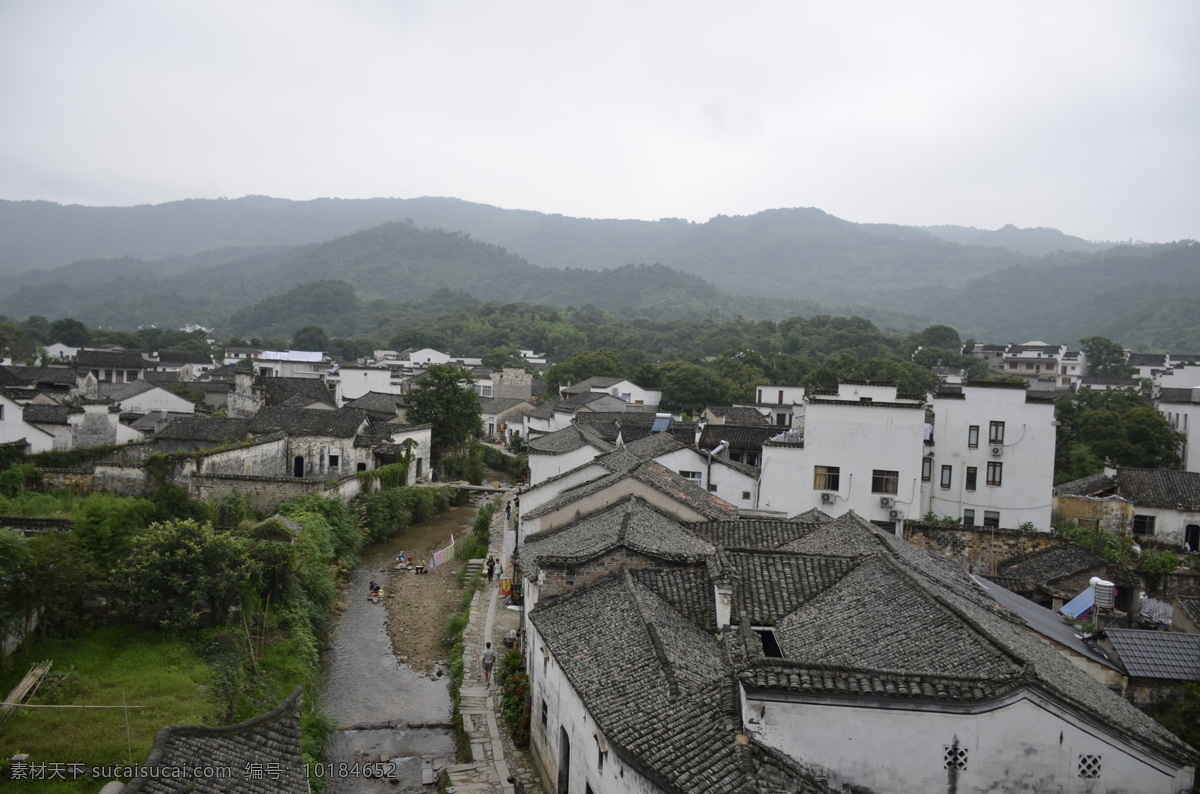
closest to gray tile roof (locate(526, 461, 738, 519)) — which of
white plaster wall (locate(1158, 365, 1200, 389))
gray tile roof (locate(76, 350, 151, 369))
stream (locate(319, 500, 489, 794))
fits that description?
stream (locate(319, 500, 489, 794))

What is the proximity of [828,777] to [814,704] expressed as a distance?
908 millimetres

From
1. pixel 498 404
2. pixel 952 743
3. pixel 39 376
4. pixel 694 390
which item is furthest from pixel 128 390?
pixel 952 743

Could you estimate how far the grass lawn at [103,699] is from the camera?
495 inches

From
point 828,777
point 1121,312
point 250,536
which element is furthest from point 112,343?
point 1121,312

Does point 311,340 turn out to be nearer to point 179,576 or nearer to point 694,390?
point 694,390

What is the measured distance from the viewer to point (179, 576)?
17.6 metres

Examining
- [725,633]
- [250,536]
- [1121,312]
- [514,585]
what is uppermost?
[1121,312]

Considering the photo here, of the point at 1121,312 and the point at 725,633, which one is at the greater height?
the point at 1121,312

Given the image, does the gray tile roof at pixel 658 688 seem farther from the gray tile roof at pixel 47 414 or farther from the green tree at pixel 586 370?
the green tree at pixel 586 370

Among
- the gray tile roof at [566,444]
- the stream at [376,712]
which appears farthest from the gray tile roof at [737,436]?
the stream at [376,712]

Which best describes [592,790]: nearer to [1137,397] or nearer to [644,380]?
[1137,397]

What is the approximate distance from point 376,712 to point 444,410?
2879 centimetres

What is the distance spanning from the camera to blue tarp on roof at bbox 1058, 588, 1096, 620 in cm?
1673

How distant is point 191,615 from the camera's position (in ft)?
57.5
